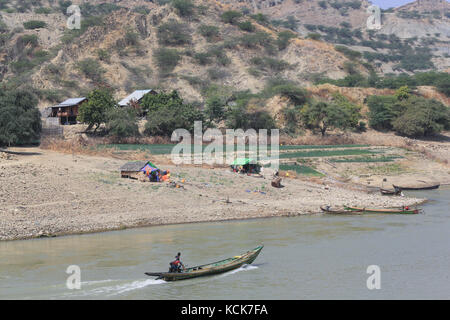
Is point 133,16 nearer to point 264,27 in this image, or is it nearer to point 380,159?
point 264,27

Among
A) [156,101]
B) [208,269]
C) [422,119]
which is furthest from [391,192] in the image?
[156,101]

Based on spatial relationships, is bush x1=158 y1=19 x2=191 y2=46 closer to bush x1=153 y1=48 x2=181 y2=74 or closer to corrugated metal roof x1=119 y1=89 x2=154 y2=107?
A: bush x1=153 y1=48 x2=181 y2=74

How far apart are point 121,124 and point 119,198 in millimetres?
20975

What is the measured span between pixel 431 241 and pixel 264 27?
9227 centimetres

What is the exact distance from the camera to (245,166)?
Answer: 42812mm

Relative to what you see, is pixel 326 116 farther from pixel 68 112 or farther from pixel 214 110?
pixel 68 112

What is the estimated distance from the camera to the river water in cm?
1973

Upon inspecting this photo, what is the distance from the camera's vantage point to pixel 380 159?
53531 mm

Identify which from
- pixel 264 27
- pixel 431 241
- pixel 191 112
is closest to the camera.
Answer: pixel 431 241

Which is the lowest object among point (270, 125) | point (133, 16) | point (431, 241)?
point (431, 241)

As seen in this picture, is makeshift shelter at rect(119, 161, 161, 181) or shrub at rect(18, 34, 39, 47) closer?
makeshift shelter at rect(119, 161, 161, 181)

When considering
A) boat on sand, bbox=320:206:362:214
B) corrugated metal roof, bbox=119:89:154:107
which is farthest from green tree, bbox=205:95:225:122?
boat on sand, bbox=320:206:362:214

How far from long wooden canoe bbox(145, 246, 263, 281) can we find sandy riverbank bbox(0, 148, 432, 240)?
931cm

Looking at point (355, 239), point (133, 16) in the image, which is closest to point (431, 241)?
point (355, 239)
